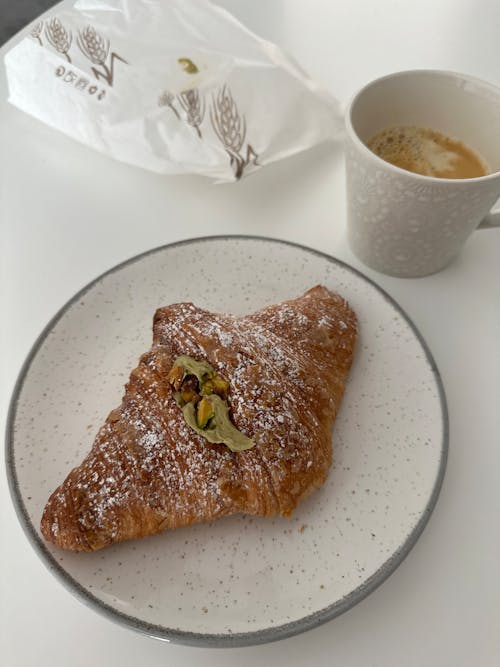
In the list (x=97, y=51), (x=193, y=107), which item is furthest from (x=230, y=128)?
(x=97, y=51)

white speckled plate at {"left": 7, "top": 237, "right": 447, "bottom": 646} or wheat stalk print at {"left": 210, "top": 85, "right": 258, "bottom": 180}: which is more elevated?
wheat stalk print at {"left": 210, "top": 85, "right": 258, "bottom": 180}

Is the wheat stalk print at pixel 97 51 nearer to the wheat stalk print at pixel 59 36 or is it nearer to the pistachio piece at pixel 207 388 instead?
the wheat stalk print at pixel 59 36

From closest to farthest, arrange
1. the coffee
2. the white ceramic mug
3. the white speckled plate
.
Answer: the white speckled plate → the white ceramic mug → the coffee

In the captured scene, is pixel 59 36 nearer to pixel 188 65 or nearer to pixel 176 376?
pixel 188 65

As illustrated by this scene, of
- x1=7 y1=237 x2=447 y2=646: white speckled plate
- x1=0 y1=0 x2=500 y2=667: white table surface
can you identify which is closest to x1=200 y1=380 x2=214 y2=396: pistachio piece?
x1=7 y1=237 x2=447 y2=646: white speckled plate

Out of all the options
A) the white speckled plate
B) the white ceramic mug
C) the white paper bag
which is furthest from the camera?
the white paper bag

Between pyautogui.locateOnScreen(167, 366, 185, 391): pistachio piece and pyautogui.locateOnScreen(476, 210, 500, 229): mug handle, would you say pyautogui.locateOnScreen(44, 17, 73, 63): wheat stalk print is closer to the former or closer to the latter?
pyautogui.locateOnScreen(167, 366, 185, 391): pistachio piece

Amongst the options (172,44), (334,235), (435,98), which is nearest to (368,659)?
(334,235)
